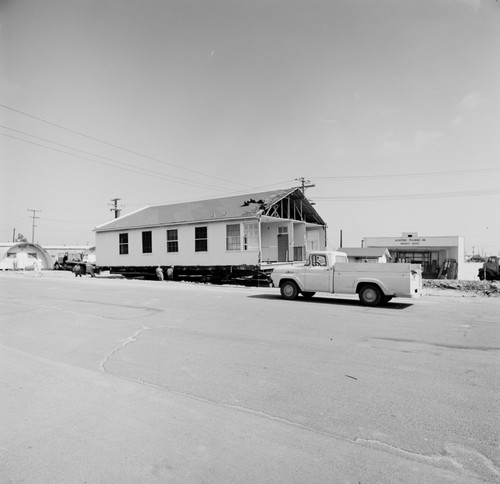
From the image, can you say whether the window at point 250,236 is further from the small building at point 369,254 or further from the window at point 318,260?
the small building at point 369,254

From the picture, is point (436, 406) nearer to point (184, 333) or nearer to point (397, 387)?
point (397, 387)

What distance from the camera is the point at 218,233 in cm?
2398

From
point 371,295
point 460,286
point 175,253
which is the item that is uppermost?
point 175,253

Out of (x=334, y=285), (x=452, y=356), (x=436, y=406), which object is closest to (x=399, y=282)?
(x=334, y=285)

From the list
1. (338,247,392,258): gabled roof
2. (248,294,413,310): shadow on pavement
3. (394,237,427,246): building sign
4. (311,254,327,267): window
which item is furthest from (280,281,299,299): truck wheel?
(394,237,427,246): building sign

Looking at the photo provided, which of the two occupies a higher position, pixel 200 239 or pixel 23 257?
pixel 200 239

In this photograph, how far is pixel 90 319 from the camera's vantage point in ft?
32.6

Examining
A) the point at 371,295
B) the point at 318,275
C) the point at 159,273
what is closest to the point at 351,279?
the point at 371,295

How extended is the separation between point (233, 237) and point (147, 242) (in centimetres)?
785

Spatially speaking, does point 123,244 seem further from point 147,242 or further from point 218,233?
point 218,233

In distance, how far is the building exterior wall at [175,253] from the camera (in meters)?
23.4

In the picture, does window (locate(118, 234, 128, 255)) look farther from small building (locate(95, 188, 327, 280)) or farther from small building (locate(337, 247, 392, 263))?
small building (locate(337, 247, 392, 263))

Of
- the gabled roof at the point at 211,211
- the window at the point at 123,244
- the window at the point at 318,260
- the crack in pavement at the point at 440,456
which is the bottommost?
the crack in pavement at the point at 440,456

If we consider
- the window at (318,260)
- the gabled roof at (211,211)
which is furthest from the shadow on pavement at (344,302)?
the gabled roof at (211,211)
